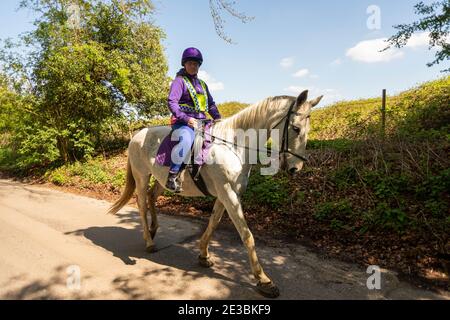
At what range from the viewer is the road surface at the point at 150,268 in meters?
3.65

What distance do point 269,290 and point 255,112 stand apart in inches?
86.2

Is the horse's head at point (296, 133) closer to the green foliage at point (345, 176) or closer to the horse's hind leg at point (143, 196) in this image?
the horse's hind leg at point (143, 196)

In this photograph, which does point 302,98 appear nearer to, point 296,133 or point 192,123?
point 296,133

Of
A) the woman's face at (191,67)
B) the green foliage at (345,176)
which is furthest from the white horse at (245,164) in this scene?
the green foliage at (345,176)

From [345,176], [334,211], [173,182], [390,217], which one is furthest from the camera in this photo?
[345,176]

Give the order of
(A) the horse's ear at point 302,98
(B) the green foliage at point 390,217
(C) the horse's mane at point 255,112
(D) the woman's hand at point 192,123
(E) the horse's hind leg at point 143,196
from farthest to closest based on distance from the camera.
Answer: (E) the horse's hind leg at point 143,196 < (B) the green foliage at point 390,217 < (D) the woman's hand at point 192,123 < (C) the horse's mane at point 255,112 < (A) the horse's ear at point 302,98

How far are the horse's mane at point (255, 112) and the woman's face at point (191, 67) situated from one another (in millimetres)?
898

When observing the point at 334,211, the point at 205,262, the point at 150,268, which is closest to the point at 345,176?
the point at 334,211

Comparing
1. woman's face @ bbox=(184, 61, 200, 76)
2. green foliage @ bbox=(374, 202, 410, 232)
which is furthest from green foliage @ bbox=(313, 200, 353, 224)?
woman's face @ bbox=(184, 61, 200, 76)

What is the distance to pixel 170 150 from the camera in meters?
4.34

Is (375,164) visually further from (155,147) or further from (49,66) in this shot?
(49,66)

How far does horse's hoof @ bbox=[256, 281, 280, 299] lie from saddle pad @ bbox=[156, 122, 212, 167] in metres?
1.72

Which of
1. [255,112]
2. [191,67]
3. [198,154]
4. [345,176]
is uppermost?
[191,67]

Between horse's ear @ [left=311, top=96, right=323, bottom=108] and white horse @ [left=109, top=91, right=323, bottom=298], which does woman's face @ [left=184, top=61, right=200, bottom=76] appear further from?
horse's ear @ [left=311, top=96, right=323, bottom=108]
